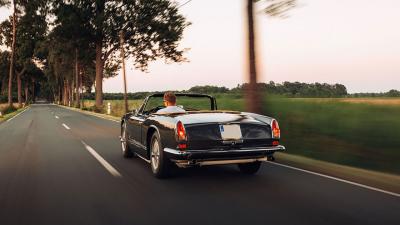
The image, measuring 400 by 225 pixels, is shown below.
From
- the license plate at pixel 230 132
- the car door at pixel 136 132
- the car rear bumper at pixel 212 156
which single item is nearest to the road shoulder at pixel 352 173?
the car rear bumper at pixel 212 156

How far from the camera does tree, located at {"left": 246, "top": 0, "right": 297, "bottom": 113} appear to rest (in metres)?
11.9

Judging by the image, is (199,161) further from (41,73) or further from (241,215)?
(41,73)

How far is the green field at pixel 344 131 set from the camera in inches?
319

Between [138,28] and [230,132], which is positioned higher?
[138,28]

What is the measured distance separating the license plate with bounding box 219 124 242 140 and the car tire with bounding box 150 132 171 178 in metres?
1.02

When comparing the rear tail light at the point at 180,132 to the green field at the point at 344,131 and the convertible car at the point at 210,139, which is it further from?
the green field at the point at 344,131

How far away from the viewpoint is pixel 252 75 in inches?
503

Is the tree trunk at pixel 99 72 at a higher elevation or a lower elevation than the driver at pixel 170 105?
higher

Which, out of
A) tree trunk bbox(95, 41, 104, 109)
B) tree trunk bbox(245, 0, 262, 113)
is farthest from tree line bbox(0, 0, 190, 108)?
tree trunk bbox(245, 0, 262, 113)

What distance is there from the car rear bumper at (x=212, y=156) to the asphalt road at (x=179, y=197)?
0.36 m

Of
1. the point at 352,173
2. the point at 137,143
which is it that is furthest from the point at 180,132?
the point at 352,173

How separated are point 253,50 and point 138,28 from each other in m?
27.6

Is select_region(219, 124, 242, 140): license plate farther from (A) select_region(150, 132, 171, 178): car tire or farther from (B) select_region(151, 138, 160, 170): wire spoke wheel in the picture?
(B) select_region(151, 138, 160, 170): wire spoke wheel

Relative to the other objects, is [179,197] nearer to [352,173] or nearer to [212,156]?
[212,156]
